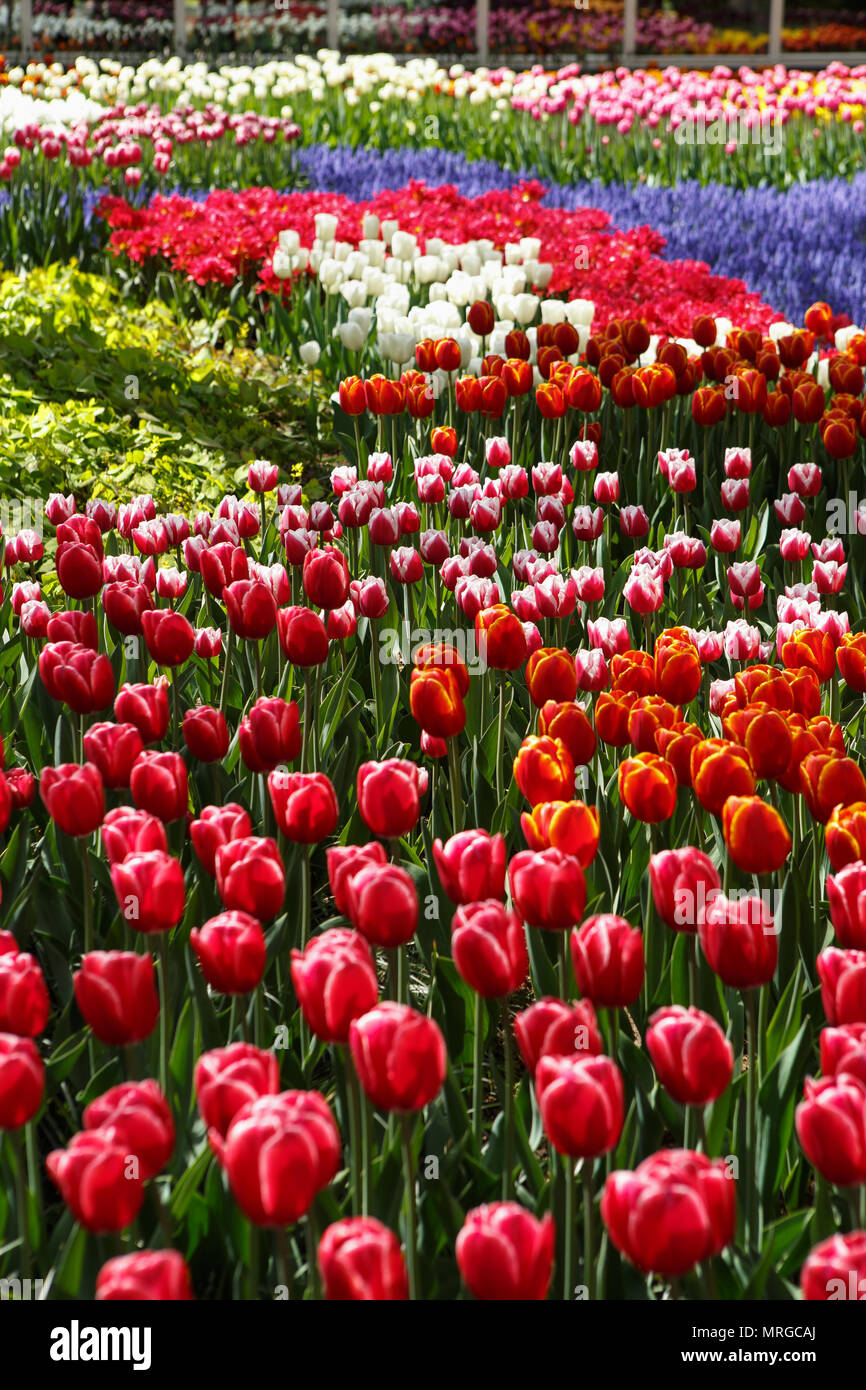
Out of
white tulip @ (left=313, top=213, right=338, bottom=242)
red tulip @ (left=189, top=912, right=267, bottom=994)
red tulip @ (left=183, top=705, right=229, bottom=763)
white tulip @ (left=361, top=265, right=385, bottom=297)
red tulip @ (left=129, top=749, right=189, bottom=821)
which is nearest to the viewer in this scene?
red tulip @ (left=189, top=912, right=267, bottom=994)

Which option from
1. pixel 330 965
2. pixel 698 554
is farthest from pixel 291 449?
pixel 330 965

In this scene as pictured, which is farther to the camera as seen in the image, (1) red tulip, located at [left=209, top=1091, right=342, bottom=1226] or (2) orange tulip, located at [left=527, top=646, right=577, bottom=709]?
(2) orange tulip, located at [left=527, top=646, right=577, bottom=709]

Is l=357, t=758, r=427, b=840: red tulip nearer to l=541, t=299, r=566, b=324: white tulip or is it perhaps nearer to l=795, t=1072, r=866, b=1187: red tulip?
l=795, t=1072, r=866, b=1187: red tulip

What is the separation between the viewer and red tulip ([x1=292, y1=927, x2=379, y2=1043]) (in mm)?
1286

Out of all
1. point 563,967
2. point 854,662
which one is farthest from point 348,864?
point 854,662

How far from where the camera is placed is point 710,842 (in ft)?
7.57

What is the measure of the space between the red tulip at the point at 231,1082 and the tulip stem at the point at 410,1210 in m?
0.13

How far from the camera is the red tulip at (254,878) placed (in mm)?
1530

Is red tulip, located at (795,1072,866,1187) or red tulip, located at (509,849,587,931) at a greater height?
red tulip, located at (509,849,587,931)

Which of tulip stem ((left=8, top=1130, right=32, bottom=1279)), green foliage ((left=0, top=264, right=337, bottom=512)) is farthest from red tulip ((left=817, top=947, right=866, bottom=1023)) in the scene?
green foliage ((left=0, top=264, right=337, bottom=512))

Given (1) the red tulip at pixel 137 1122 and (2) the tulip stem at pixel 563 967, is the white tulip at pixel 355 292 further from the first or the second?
(1) the red tulip at pixel 137 1122

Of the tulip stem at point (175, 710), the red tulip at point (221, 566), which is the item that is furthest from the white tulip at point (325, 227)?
the tulip stem at point (175, 710)

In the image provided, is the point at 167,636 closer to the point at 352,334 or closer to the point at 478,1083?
the point at 478,1083

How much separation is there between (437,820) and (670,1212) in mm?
1312
